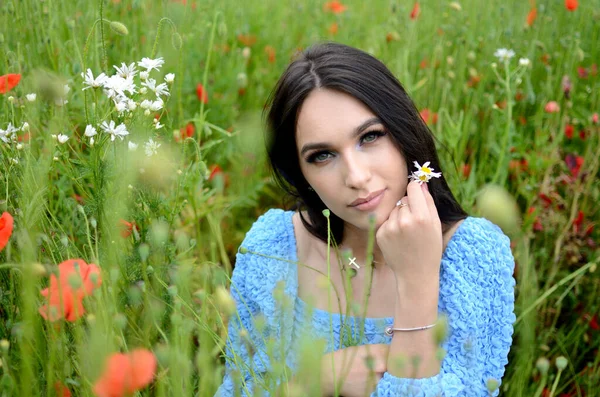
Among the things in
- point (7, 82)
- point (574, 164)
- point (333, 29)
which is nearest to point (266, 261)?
point (7, 82)

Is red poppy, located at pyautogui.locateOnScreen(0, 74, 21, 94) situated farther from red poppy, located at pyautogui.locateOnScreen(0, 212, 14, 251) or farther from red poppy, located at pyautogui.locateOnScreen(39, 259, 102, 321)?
red poppy, located at pyautogui.locateOnScreen(39, 259, 102, 321)

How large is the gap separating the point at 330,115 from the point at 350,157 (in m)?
0.11

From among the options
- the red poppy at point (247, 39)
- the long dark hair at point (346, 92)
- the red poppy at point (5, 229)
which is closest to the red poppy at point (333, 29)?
the red poppy at point (247, 39)

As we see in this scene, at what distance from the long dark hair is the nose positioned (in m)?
0.12

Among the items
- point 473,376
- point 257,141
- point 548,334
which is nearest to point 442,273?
point 473,376

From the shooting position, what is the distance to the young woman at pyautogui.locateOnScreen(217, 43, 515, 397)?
143 centimetres

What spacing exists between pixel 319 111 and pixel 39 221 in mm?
635

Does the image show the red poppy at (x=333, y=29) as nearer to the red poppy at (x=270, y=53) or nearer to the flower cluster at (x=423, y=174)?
the red poppy at (x=270, y=53)

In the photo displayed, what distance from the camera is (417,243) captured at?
1.41 m

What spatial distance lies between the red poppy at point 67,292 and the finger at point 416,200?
665 millimetres

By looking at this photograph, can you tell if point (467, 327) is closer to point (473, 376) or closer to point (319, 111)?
point (473, 376)

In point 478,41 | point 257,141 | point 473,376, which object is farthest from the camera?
point 478,41

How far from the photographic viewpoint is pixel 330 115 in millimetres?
1527

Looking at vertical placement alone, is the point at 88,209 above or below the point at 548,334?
above
